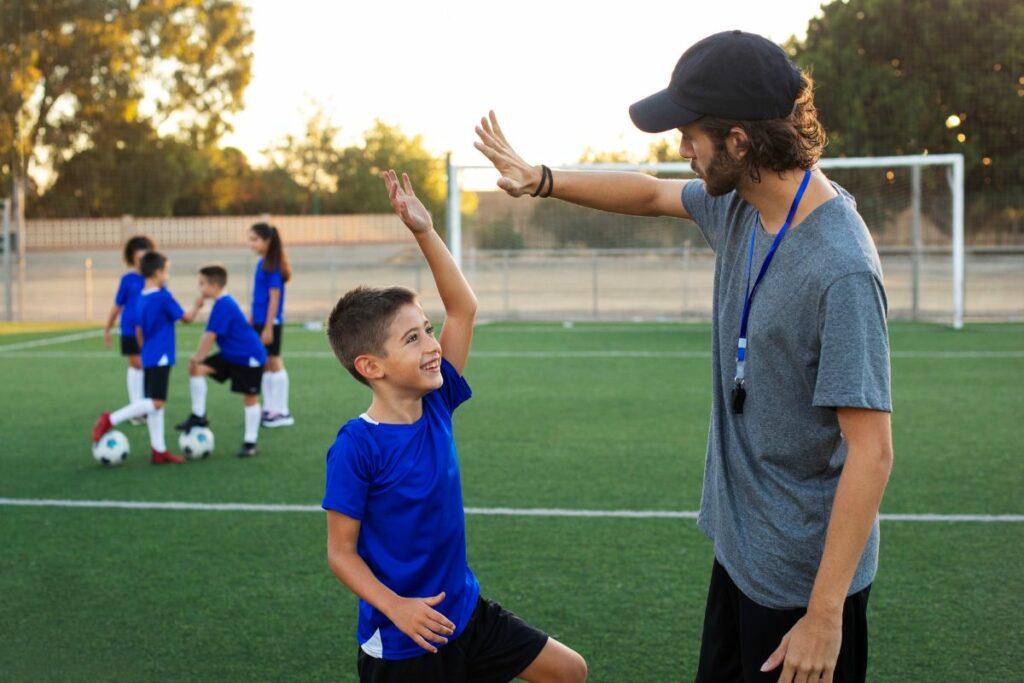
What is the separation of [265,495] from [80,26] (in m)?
39.0

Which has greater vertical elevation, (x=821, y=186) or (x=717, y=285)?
(x=821, y=186)

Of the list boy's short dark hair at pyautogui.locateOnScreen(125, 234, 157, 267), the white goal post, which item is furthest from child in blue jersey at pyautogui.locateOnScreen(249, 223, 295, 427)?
the white goal post

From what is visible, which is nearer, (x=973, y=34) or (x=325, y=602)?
(x=325, y=602)

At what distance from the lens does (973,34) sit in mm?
38781

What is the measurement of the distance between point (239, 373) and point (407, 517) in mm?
6149

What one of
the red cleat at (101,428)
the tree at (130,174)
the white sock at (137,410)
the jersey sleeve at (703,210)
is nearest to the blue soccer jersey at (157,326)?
the white sock at (137,410)

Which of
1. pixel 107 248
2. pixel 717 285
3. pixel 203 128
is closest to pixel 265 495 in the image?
pixel 717 285

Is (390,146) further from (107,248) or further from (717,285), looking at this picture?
(717,285)

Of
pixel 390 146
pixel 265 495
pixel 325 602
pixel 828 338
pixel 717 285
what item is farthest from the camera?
pixel 390 146

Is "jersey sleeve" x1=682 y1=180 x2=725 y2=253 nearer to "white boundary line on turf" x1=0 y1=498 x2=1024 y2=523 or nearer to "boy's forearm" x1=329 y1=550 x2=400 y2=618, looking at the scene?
"boy's forearm" x1=329 y1=550 x2=400 y2=618

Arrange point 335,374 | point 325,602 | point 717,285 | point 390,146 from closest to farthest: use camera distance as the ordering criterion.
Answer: point 717,285
point 325,602
point 335,374
point 390,146

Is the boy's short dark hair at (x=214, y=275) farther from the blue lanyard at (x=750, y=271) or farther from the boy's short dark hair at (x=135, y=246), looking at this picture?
the blue lanyard at (x=750, y=271)

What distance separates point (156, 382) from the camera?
27.5 ft

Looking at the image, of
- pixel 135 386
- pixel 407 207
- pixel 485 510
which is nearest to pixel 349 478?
pixel 407 207
